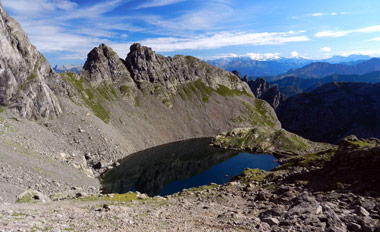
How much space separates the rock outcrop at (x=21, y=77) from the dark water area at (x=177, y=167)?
45608 mm

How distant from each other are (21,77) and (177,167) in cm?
8504

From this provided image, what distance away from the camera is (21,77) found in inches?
4259

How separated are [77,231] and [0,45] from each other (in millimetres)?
114300

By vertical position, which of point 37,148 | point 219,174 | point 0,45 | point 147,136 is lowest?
point 219,174

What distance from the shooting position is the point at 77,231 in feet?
64.8

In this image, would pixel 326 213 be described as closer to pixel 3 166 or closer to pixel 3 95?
pixel 3 166

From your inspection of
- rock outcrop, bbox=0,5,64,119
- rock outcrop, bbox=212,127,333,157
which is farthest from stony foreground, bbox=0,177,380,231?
rock outcrop, bbox=212,127,333,157

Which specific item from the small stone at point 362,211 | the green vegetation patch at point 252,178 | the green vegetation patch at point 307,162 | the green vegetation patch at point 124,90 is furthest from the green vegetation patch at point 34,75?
the small stone at point 362,211

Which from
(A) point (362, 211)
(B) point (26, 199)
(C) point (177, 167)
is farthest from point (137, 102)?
(A) point (362, 211)

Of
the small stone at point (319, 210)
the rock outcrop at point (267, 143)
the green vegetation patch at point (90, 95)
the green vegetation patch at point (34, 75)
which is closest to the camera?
the small stone at point (319, 210)

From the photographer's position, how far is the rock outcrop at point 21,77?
330 ft

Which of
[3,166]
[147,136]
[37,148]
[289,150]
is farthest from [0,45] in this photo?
[289,150]

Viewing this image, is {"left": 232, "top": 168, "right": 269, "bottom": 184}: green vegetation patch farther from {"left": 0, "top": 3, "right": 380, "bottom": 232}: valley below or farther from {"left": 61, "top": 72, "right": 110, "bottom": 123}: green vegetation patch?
{"left": 61, "top": 72, "right": 110, "bottom": 123}: green vegetation patch

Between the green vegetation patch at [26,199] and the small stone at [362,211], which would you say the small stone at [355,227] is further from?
the green vegetation patch at [26,199]
